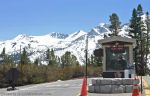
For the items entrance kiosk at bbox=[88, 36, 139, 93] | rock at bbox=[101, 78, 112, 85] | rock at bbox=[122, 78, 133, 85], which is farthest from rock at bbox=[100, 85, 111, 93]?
entrance kiosk at bbox=[88, 36, 139, 93]

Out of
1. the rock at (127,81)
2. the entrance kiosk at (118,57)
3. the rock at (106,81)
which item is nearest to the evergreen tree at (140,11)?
the entrance kiosk at (118,57)

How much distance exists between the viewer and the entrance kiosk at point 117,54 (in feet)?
92.7

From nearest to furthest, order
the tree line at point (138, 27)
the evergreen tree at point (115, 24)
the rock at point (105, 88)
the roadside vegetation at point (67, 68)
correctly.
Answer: the rock at point (105, 88) → the roadside vegetation at point (67, 68) → the tree line at point (138, 27) → the evergreen tree at point (115, 24)

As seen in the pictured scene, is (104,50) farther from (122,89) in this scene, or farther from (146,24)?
(146,24)

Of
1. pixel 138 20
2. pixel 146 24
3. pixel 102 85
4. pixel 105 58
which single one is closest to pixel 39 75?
pixel 105 58

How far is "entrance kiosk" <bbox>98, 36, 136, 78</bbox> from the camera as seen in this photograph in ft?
92.7

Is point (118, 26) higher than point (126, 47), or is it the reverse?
point (118, 26)

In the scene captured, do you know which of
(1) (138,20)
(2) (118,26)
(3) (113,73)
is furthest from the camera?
(2) (118,26)

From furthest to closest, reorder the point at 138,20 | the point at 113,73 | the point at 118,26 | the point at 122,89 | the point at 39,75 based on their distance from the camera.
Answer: the point at 118,26
the point at 138,20
the point at 39,75
the point at 113,73
the point at 122,89

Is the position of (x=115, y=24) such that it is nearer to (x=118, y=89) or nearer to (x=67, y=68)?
(x=67, y=68)

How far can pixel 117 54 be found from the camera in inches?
1123

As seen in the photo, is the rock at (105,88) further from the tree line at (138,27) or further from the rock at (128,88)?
the tree line at (138,27)

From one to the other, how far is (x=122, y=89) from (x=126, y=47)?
415cm

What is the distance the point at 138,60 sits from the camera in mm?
81438
